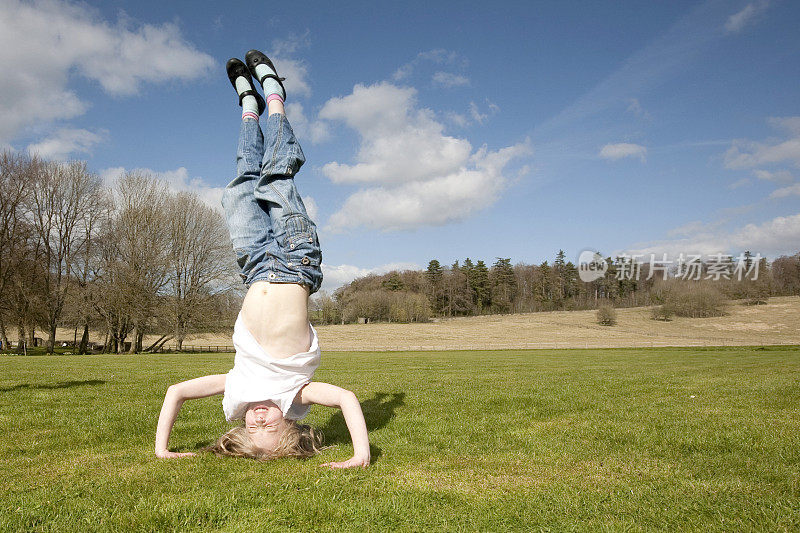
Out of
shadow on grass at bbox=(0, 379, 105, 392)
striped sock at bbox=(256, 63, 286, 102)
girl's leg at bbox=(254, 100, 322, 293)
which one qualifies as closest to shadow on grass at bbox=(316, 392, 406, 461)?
girl's leg at bbox=(254, 100, 322, 293)

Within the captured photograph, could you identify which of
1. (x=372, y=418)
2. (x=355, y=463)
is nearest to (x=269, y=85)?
(x=372, y=418)

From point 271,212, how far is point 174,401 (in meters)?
2.13

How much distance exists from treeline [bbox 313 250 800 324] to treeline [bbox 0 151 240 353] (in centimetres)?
4767

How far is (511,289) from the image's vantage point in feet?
349

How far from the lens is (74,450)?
4539mm

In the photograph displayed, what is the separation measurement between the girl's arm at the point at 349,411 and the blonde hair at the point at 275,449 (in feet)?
0.96

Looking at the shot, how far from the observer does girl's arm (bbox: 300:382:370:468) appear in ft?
12.8

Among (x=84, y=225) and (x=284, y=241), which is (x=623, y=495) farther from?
(x=84, y=225)

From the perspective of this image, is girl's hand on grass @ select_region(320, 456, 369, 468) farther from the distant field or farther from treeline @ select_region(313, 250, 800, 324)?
treeline @ select_region(313, 250, 800, 324)

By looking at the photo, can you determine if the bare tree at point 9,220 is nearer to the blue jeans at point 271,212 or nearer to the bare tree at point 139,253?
the bare tree at point 139,253

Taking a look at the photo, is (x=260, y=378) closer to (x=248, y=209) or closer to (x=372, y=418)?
(x=248, y=209)

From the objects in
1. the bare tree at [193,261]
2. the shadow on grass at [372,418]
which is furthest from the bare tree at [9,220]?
the shadow on grass at [372,418]

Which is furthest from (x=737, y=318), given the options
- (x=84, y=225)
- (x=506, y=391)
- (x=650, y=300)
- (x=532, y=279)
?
(x=84, y=225)

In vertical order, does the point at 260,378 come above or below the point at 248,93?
below
